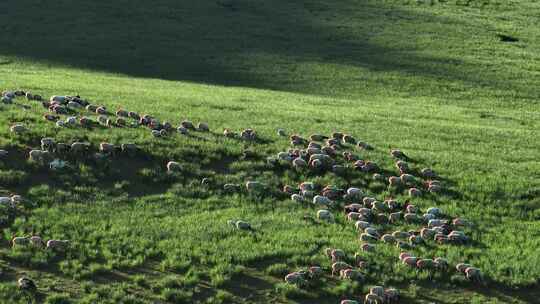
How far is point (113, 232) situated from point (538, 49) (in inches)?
1489

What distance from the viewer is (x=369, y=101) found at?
1339 inches

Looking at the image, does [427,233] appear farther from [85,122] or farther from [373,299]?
[85,122]

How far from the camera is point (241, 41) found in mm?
46469

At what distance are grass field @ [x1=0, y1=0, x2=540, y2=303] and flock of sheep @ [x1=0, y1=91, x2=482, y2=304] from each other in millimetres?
270

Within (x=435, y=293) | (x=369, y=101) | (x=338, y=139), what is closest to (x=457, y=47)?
(x=369, y=101)

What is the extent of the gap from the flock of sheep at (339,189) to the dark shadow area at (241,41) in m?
14.4

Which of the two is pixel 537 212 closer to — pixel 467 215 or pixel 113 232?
pixel 467 215

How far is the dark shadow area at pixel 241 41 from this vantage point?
3922 centimetres

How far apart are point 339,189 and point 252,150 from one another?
3.19m

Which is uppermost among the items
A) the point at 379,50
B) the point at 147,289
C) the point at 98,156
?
the point at 379,50

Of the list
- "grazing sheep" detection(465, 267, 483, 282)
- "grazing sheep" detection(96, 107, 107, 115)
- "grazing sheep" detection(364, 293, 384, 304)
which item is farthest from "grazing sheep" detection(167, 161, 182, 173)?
"grazing sheep" detection(465, 267, 483, 282)

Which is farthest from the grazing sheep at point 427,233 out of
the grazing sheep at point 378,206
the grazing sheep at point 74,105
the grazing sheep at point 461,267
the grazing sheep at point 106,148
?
the grazing sheep at point 74,105

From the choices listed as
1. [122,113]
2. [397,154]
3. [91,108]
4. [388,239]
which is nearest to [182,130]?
[122,113]

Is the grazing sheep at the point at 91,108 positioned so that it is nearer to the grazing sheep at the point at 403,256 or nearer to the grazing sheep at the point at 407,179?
the grazing sheep at the point at 407,179
